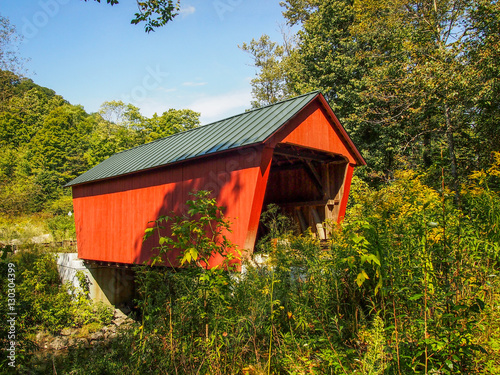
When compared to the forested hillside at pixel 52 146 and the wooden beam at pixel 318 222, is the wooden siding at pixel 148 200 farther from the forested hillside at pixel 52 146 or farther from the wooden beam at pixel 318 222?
the forested hillside at pixel 52 146

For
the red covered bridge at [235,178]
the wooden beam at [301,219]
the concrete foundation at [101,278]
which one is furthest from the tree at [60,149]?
the wooden beam at [301,219]

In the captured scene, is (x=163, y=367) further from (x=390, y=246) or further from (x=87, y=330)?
(x=87, y=330)

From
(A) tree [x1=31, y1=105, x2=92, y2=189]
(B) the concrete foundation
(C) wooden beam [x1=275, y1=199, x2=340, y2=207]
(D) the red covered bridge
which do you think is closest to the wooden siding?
(D) the red covered bridge

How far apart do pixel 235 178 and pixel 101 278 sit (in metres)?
8.48

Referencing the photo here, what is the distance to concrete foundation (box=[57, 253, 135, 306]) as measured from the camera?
1273cm

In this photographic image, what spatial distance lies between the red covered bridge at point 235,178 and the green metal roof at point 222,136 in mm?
40

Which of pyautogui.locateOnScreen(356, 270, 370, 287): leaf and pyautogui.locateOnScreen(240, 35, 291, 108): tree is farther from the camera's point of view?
pyautogui.locateOnScreen(240, 35, 291, 108): tree

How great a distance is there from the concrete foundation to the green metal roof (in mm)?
3690

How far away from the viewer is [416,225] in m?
2.80

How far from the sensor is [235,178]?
718 centimetres

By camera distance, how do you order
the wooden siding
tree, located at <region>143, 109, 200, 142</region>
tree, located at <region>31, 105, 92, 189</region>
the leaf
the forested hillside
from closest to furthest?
1. the leaf
2. the wooden siding
3. the forested hillside
4. tree, located at <region>143, 109, 200, 142</region>
5. tree, located at <region>31, 105, 92, 189</region>

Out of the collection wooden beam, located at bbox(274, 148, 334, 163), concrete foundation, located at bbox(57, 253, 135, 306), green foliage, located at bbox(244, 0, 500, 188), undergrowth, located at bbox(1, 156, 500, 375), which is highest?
green foliage, located at bbox(244, 0, 500, 188)

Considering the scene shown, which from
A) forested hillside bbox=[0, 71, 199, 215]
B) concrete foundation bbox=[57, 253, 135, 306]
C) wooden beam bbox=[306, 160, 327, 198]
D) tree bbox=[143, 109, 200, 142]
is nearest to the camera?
wooden beam bbox=[306, 160, 327, 198]

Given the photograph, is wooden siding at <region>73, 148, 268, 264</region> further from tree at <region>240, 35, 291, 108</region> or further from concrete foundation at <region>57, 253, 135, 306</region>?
tree at <region>240, 35, 291, 108</region>
